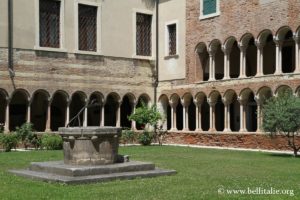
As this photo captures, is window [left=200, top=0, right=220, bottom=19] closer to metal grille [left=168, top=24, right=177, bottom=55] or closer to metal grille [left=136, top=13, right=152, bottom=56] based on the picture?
metal grille [left=168, top=24, right=177, bottom=55]

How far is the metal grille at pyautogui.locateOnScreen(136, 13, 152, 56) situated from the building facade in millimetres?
58

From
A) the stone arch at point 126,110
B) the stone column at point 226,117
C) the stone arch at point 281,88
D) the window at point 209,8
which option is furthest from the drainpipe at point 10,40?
the stone arch at point 281,88

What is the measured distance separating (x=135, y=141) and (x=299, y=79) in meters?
9.96

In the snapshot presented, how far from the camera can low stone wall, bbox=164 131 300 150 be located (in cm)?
2414

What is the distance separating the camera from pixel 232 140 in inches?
1037

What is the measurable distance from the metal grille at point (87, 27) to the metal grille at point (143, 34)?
9.56 feet

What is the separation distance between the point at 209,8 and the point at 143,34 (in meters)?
4.73

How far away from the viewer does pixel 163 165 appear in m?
16.2

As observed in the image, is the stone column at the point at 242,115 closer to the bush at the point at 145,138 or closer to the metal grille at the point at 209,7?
the metal grille at the point at 209,7

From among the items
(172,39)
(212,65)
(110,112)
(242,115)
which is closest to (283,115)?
(242,115)

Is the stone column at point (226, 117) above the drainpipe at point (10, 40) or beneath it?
beneath

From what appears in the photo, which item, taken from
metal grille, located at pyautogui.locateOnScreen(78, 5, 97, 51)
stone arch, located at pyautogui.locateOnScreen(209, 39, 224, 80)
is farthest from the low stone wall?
metal grille, located at pyautogui.locateOnScreen(78, 5, 97, 51)

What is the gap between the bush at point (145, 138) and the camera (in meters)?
28.9

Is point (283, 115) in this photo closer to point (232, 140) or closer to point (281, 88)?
point (281, 88)
